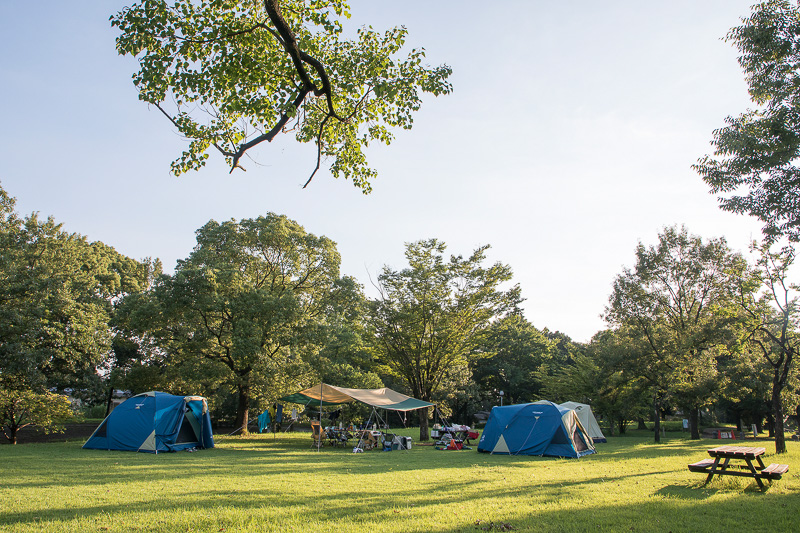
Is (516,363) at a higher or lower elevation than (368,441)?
higher

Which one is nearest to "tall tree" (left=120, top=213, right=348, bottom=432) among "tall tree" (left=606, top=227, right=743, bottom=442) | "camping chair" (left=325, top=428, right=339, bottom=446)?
"camping chair" (left=325, top=428, right=339, bottom=446)

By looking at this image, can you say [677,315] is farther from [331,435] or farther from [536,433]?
[331,435]

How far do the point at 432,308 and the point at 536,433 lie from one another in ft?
27.0

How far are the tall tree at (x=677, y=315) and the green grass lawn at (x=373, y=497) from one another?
10272 millimetres

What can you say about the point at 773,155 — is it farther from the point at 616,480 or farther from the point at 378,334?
the point at 378,334

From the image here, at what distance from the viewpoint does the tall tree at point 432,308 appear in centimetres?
2172

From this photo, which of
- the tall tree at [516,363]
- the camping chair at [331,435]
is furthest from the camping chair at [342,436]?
the tall tree at [516,363]

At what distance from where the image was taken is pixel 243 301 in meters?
19.7

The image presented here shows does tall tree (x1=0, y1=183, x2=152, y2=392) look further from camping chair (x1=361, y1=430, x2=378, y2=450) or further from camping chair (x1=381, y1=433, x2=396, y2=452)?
camping chair (x1=381, y1=433, x2=396, y2=452)

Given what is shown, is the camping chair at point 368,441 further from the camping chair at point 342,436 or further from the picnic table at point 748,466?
the picnic table at point 748,466

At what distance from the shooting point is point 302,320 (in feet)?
69.4

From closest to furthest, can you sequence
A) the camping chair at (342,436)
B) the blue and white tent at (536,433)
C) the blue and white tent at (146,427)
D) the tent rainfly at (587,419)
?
1. the blue and white tent at (146,427)
2. the blue and white tent at (536,433)
3. the camping chair at (342,436)
4. the tent rainfly at (587,419)

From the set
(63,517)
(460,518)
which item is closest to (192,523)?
(63,517)

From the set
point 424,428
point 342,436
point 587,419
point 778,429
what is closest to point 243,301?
point 342,436
